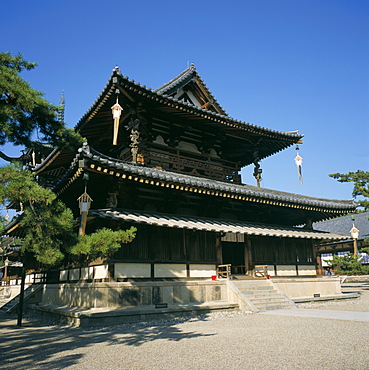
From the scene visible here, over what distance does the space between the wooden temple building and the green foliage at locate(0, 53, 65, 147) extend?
1193 millimetres

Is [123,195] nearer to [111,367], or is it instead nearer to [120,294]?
[120,294]

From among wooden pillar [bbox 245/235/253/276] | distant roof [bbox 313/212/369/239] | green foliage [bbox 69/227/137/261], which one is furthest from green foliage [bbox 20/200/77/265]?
distant roof [bbox 313/212/369/239]

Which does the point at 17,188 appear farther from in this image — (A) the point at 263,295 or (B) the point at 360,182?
(B) the point at 360,182

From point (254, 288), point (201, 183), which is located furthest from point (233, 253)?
point (201, 183)

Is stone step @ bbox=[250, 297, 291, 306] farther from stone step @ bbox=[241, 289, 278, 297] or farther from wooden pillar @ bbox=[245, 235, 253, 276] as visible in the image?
wooden pillar @ bbox=[245, 235, 253, 276]

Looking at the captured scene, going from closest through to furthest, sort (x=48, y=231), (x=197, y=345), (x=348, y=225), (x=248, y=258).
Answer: (x=197, y=345) < (x=48, y=231) < (x=248, y=258) < (x=348, y=225)

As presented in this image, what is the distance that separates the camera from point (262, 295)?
1391cm

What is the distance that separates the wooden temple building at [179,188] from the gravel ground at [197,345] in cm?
344

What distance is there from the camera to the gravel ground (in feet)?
18.4

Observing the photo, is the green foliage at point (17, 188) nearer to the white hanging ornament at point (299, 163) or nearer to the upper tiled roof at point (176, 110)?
the upper tiled roof at point (176, 110)

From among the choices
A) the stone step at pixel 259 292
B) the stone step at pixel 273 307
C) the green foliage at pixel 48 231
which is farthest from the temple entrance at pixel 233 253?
the green foliage at pixel 48 231

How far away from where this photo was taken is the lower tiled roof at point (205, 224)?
11.7 m

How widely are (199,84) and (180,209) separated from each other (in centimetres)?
732

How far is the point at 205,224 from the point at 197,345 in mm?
7220
